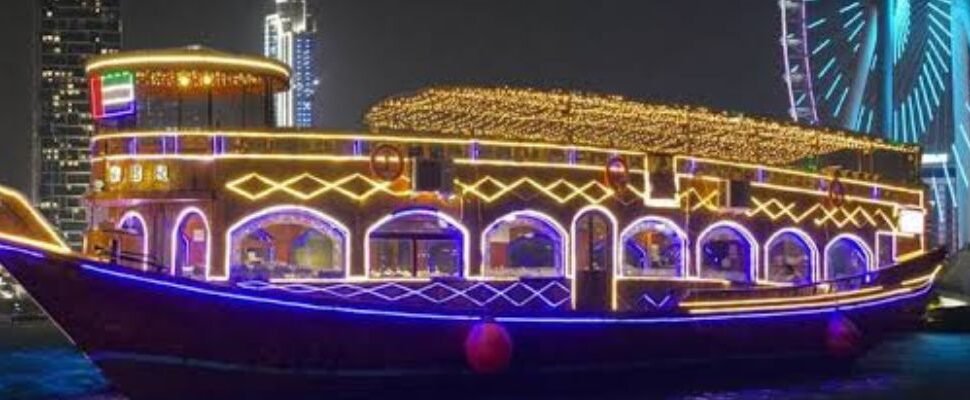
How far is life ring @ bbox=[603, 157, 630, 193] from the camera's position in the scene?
2247cm

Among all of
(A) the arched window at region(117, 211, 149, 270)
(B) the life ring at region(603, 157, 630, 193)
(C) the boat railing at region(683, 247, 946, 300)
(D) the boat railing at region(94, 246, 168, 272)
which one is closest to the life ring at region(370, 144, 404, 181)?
(D) the boat railing at region(94, 246, 168, 272)

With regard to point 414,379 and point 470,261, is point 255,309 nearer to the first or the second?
point 414,379

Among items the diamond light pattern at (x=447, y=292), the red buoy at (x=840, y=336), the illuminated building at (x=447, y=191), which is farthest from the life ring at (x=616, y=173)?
the red buoy at (x=840, y=336)

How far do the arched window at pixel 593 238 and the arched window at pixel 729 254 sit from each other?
2.20 metres

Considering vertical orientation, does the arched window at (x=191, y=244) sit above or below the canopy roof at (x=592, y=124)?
below

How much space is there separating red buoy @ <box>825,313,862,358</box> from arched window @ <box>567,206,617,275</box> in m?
5.00

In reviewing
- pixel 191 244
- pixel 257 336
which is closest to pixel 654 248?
pixel 191 244

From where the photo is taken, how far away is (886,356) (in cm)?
3488

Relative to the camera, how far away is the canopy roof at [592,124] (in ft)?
73.3

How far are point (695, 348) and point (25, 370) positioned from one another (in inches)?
617

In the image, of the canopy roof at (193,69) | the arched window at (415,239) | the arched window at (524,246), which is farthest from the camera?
the arched window at (524,246)

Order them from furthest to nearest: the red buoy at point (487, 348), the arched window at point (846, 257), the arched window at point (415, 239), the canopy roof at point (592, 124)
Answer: the arched window at point (846, 257), the canopy roof at point (592, 124), the arched window at point (415, 239), the red buoy at point (487, 348)

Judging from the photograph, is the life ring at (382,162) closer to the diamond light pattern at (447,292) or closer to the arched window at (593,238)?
the diamond light pattern at (447,292)

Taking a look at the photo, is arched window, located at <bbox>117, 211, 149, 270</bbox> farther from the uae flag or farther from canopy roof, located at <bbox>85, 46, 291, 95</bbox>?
canopy roof, located at <bbox>85, 46, 291, 95</bbox>
